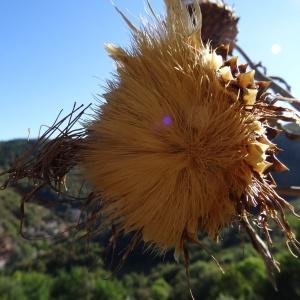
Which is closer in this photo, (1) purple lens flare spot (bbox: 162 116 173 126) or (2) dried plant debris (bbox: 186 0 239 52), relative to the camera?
(1) purple lens flare spot (bbox: 162 116 173 126)

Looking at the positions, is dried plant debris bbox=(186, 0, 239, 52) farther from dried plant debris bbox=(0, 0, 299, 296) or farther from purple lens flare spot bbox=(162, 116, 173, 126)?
purple lens flare spot bbox=(162, 116, 173, 126)

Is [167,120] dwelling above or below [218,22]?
below

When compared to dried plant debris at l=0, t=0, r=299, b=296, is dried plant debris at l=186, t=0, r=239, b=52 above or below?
above

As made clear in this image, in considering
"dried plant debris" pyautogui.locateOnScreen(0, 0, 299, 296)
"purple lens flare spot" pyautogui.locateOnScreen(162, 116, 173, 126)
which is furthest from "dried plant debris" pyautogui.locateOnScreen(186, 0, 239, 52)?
"purple lens flare spot" pyautogui.locateOnScreen(162, 116, 173, 126)

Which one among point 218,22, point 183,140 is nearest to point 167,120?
point 183,140

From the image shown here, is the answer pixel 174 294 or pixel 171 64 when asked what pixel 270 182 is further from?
pixel 174 294

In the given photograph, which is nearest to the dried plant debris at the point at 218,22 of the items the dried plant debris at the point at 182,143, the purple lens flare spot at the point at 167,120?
the dried plant debris at the point at 182,143

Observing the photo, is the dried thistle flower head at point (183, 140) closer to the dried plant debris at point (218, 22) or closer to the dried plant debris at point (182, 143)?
the dried plant debris at point (182, 143)

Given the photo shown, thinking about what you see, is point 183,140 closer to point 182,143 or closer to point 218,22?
point 182,143

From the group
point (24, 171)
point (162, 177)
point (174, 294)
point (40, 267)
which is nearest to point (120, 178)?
point (162, 177)
